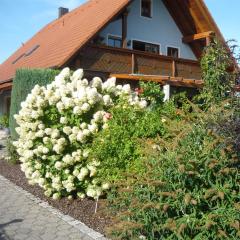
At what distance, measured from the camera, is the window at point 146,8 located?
20.7m

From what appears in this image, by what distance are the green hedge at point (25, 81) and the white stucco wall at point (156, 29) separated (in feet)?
21.8

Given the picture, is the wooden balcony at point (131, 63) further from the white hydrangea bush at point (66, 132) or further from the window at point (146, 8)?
the white hydrangea bush at point (66, 132)

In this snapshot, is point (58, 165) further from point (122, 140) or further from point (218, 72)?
point (218, 72)

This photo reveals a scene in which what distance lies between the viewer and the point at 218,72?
7750mm

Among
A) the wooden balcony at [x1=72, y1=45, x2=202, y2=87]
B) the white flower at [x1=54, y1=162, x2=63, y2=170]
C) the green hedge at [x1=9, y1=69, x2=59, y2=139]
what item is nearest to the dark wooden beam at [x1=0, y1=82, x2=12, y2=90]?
the wooden balcony at [x1=72, y1=45, x2=202, y2=87]

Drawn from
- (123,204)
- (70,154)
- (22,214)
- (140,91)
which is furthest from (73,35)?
(123,204)

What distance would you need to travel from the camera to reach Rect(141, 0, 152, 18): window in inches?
814

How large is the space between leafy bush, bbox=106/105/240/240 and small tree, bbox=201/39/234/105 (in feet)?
8.39

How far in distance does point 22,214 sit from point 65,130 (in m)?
1.59

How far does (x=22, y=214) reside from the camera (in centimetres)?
681

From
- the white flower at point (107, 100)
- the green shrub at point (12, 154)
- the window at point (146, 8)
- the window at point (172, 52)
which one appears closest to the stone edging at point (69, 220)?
the white flower at point (107, 100)

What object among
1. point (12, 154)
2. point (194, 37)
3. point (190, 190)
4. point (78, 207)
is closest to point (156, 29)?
point (194, 37)

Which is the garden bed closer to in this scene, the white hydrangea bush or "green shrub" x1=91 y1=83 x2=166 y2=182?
the white hydrangea bush

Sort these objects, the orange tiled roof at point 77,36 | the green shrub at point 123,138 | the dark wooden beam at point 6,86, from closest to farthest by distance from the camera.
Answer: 1. the green shrub at point 123,138
2. the orange tiled roof at point 77,36
3. the dark wooden beam at point 6,86
